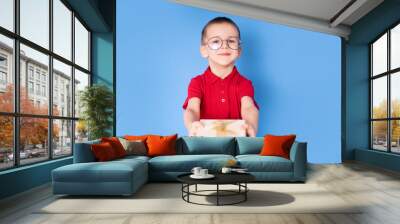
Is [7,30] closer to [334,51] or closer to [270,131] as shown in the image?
[270,131]

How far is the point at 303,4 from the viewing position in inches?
310

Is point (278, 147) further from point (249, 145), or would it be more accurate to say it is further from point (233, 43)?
point (233, 43)

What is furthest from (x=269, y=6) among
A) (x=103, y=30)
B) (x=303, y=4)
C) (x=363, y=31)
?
(x=103, y=30)

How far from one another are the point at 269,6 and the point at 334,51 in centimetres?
183

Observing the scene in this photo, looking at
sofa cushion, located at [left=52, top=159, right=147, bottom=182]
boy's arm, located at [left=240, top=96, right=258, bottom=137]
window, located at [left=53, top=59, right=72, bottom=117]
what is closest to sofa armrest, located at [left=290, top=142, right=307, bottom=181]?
boy's arm, located at [left=240, top=96, right=258, bottom=137]

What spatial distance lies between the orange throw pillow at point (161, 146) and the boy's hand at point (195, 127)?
1740 mm

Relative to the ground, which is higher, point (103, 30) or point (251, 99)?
point (103, 30)

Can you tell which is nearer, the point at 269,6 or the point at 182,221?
the point at 182,221

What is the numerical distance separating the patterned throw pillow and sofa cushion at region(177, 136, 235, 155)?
65cm

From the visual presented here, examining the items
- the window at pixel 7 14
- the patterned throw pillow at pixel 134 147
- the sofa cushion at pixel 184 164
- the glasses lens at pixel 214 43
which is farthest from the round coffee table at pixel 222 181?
the glasses lens at pixel 214 43

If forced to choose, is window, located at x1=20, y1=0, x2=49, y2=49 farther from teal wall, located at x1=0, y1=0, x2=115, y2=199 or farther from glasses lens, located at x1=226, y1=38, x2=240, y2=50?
glasses lens, located at x1=226, y1=38, x2=240, y2=50

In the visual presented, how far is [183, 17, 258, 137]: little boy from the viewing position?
8.21 metres

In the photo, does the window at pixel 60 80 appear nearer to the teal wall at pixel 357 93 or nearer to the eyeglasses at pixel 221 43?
the eyeglasses at pixel 221 43

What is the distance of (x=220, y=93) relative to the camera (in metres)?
8.26
